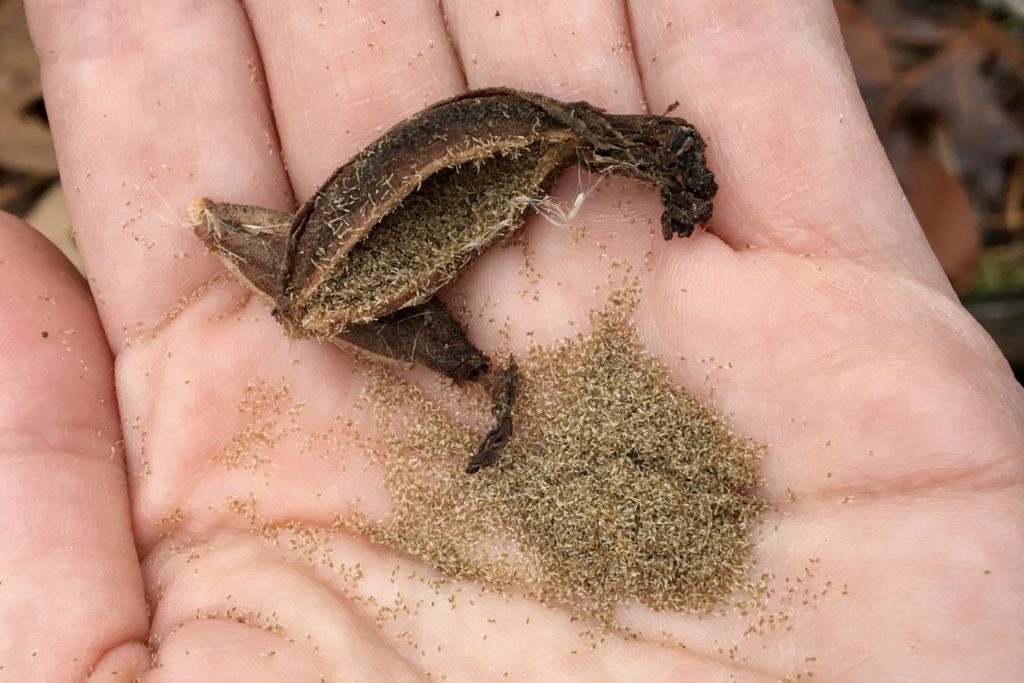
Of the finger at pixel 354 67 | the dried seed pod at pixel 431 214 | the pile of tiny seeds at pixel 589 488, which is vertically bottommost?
the pile of tiny seeds at pixel 589 488

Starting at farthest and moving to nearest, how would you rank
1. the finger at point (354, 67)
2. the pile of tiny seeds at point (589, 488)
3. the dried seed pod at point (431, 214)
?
the finger at point (354, 67), the dried seed pod at point (431, 214), the pile of tiny seeds at point (589, 488)

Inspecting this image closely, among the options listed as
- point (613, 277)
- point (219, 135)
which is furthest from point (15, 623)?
point (613, 277)

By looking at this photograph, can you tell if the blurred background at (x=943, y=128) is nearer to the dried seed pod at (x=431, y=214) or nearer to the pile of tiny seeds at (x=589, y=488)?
the dried seed pod at (x=431, y=214)

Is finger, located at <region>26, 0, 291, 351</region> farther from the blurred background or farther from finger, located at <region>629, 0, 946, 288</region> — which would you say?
finger, located at <region>629, 0, 946, 288</region>

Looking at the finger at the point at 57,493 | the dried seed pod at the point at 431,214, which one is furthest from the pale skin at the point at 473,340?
the dried seed pod at the point at 431,214

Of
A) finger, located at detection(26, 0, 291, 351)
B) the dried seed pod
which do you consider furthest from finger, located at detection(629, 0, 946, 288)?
finger, located at detection(26, 0, 291, 351)
